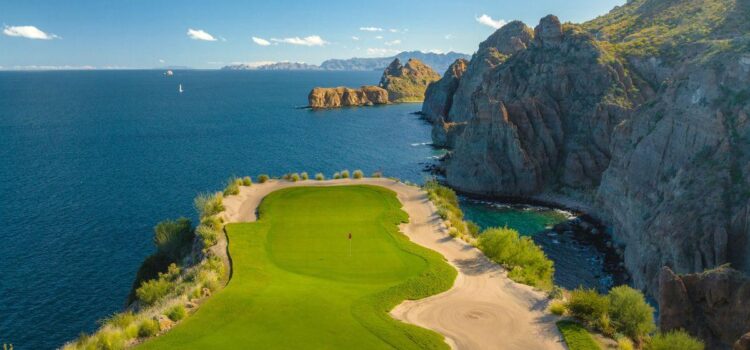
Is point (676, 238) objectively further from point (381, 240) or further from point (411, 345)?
point (411, 345)

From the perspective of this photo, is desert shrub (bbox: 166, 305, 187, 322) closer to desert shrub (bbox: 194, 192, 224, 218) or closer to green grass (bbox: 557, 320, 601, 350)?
desert shrub (bbox: 194, 192, 224, 218)

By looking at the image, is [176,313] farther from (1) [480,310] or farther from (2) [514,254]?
(2) [514,254]

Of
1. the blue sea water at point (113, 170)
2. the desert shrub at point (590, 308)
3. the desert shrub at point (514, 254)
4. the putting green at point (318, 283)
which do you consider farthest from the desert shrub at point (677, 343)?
the blue sea water at point (113, 170)

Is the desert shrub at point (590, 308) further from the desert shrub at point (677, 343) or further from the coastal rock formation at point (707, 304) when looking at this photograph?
the coastal rock formation at point (707, 304)

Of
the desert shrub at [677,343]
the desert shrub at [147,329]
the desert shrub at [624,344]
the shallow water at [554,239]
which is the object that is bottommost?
the shallow water at [554,239]

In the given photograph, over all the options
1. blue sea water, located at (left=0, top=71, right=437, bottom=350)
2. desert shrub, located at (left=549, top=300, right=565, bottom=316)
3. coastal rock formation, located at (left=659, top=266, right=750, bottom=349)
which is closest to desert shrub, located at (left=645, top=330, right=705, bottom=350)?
coastal rock formation, located at (left=659, top=266, right=750, bottom=349)

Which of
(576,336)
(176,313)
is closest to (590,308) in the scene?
(576,336)

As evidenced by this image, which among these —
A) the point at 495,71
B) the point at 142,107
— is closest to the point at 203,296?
the point at 495,71
